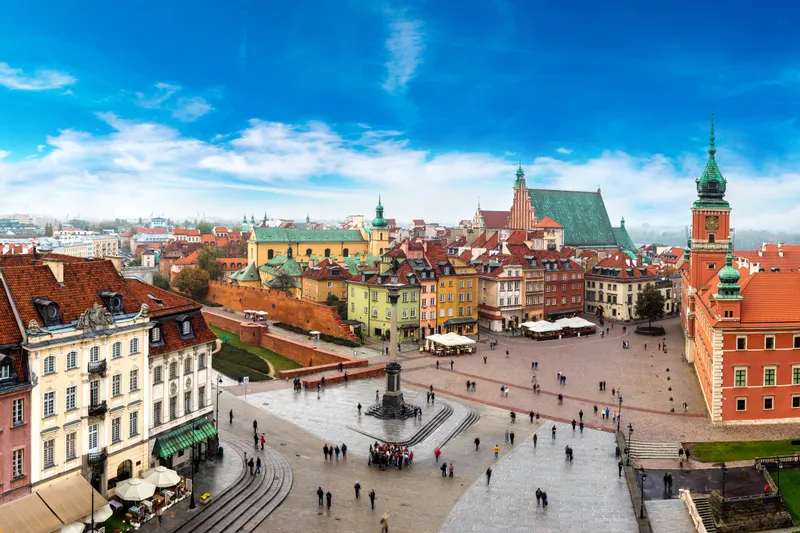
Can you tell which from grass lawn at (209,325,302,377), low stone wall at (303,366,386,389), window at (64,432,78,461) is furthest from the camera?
grass lawn at (209,325,302,377)

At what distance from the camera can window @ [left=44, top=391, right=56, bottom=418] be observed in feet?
88.1

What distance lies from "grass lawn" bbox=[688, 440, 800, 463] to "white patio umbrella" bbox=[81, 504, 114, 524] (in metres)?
30.3

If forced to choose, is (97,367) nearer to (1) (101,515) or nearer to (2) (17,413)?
(2) (17,413)

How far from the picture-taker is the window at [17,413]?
2566cm

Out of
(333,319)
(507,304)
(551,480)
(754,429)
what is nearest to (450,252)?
(507,304)

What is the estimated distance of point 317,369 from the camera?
56.8 metres

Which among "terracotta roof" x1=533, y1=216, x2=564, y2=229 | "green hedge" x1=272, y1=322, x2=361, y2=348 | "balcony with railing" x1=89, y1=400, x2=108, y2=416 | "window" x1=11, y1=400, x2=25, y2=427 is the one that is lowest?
"green hedge" x1=272, y1=322, x2=361, y2=348

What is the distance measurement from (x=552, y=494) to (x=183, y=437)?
59.7ft

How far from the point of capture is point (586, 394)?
51.8 meters

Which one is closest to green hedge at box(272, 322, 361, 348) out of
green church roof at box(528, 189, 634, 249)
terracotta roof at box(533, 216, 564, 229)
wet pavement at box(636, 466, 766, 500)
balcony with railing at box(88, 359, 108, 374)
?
wet pavement at box(636, 466, 766, 500)

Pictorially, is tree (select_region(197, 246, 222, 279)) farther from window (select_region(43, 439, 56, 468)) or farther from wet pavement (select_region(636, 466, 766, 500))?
wet pavement (select_region(636, 466, 766, 500))

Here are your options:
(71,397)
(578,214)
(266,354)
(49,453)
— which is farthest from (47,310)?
(578,214)

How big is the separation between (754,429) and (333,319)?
42.9m

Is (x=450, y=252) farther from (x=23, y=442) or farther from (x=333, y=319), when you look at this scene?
(x=23, y=442)
